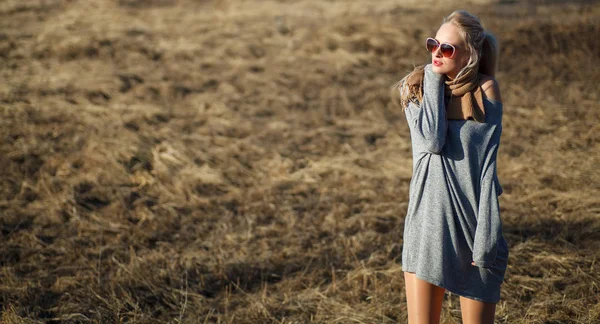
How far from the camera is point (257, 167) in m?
5.06

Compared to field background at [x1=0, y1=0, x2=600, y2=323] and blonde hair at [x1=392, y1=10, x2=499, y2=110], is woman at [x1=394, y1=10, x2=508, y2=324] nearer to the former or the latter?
blonde hair at [x1=392, y1=10, x2=499, y2=110]

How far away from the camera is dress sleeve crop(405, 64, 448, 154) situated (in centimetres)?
182

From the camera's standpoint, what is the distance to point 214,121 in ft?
19.6

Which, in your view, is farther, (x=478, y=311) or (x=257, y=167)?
(x=257, y=167)

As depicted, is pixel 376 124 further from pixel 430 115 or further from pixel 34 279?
pixel 430 115

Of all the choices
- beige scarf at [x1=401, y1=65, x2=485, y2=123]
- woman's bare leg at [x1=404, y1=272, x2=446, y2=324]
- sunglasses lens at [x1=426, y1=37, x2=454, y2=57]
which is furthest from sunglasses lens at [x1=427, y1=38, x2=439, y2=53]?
woman's bare leg at [x1=404, y1=272, x2=446, y2=324]

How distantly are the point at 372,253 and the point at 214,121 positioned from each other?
9.66 feet

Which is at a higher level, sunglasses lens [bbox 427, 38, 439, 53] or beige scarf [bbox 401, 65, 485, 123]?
sunglasses lens [bbox 427, 38, 439, 53]

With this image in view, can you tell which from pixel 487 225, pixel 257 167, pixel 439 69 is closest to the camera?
pixel 487 225

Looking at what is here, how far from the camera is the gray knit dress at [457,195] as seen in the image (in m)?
1.81

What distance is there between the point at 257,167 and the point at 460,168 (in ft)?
11.0

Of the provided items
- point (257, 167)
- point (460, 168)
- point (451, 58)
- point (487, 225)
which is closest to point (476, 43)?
point (451, 58)

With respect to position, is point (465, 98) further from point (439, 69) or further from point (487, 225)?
point (487, 225)

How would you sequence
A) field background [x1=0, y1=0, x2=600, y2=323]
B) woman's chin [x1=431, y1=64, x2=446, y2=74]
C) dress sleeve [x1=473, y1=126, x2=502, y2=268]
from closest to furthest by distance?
dress sleeve [x1=473, y1=126, x2=502, y2=268] < woman's chin [x1=431, y1=64, x2=446, y2=74] < field background [x1=0, y1=0, x2=600, y2=323]
